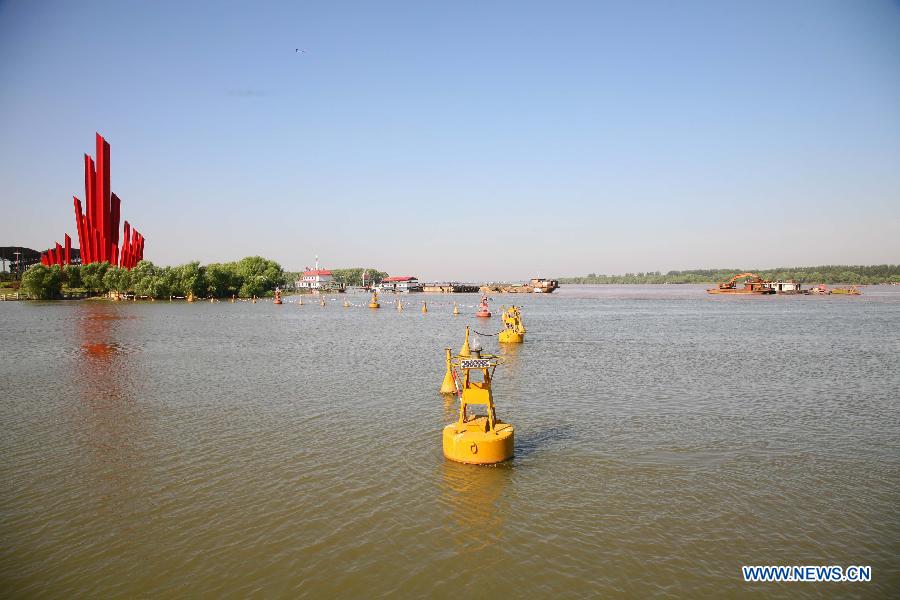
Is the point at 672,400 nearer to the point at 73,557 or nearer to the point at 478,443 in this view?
the point at 478,443

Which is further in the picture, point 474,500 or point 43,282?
point 43,282

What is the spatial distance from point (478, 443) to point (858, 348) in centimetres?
4056

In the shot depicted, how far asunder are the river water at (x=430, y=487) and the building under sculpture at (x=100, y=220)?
124 metres

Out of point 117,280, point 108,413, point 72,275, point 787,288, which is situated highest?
point 72,275

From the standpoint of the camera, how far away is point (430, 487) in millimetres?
12344

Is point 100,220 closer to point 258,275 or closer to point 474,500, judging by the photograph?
point 258,275

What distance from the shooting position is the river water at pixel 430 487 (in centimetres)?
895

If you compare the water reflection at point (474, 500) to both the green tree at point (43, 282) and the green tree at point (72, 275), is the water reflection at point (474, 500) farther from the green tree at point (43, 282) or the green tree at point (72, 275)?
the green tree at point (72, 275)

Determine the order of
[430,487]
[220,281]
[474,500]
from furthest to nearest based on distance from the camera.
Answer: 1. [220,281]
2. [430,487]
3. [474,500]

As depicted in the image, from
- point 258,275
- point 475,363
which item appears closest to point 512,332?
point 475,363

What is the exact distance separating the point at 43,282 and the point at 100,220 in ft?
81.7

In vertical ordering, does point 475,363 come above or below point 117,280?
below

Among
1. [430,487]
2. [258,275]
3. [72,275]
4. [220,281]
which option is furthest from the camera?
[258,275]

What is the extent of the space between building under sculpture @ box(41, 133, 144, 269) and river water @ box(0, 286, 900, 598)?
12350cm
